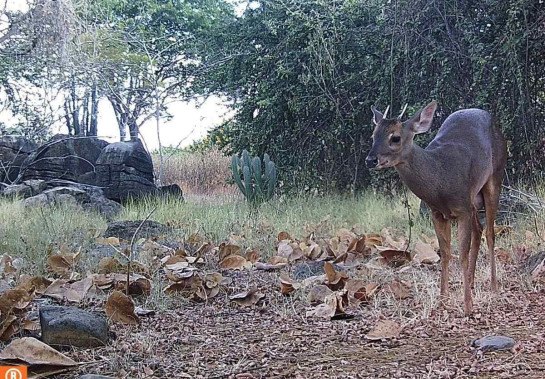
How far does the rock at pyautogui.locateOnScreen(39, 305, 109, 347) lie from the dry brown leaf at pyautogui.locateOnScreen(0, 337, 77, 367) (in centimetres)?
25

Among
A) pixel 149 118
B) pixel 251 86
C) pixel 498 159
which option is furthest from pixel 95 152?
pixel 498 159

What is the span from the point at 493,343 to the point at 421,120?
1.35m

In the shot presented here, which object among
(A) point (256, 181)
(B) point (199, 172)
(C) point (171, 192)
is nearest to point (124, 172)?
(C) point (171, 192)

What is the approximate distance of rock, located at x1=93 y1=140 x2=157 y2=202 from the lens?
11.9 m

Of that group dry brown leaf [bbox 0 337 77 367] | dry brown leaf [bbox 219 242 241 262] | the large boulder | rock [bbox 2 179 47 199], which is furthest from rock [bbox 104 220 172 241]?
the large boulder

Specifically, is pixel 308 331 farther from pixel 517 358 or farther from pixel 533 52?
pixel 533 52

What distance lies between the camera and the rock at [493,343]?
213cm

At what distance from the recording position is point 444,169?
10.3 ft

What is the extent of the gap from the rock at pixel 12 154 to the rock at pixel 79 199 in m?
2.75

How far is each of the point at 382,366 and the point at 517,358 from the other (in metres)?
0.39

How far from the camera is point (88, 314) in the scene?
244cm

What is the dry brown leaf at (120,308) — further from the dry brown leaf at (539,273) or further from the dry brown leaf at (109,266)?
the dry brown leaf at (539,273)

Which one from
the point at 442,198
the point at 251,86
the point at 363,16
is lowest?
the point at 442,198

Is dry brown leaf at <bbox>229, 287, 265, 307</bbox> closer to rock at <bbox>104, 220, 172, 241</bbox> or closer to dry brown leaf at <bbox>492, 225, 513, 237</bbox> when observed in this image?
dry brown leaf at <bbox>492, 225, 513, 237</bbox>
